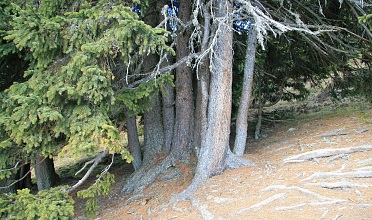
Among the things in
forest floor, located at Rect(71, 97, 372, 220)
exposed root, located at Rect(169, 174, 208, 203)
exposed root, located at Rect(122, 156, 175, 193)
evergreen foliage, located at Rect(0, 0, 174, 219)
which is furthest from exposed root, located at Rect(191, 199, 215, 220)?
exposed root, located at Rect(122, 156, 175, 193)

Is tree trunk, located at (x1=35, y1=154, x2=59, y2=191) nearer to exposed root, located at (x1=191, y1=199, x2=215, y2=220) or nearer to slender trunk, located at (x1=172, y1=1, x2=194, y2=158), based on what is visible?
slender trunk, located at (x1=172, y1=1, x2=194, y2=158)

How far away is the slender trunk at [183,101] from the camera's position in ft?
26.0

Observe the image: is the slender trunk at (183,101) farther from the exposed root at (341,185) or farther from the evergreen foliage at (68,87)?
the exposed root at (341,185)

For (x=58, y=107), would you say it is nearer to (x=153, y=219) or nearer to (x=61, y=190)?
(x=61, y=190)

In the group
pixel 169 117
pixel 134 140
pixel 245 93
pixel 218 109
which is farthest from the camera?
pixel 134 140

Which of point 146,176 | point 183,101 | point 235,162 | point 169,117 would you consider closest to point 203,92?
point 183,101

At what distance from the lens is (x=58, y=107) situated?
5215mm

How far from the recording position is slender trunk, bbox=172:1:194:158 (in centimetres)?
793

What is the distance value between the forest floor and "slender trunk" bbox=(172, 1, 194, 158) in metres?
0.57

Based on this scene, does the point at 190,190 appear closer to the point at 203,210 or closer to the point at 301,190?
the point at 203,210

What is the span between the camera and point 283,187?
5.57 m

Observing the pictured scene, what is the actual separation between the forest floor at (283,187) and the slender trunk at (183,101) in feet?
1.86

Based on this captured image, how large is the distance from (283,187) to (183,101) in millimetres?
3484

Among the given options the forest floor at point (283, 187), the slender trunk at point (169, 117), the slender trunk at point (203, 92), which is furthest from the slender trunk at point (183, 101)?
the forest floor at point (283, 187)
